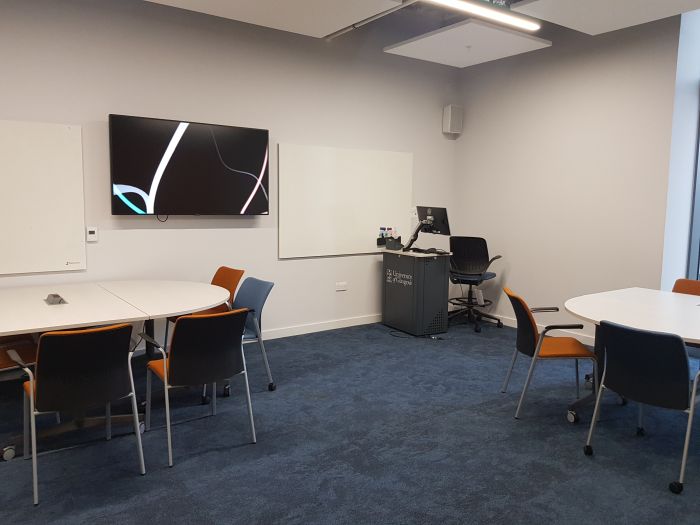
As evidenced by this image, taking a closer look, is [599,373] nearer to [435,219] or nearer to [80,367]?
[435,219]

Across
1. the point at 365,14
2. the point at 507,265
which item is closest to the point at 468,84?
the point at 507,265

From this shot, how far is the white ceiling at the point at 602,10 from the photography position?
13.2 ft

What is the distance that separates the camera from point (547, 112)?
5.75 meters

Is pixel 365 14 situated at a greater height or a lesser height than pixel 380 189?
greater

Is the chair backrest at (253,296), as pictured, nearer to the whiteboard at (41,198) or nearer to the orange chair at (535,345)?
the whiteboard at (41,198)

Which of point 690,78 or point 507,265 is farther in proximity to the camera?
point 507,265

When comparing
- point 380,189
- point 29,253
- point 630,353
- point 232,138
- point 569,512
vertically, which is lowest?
point 569,512

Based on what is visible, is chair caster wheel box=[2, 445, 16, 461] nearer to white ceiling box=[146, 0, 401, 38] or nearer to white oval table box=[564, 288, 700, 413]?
white ceiling box=[146, 0, 401, 38]

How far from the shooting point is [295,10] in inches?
167

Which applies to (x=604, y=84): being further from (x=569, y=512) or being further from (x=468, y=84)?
(x=569, y=512)

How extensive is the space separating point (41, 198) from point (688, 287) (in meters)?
5.09

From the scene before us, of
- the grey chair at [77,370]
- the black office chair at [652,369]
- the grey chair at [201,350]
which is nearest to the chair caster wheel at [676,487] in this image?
the black office chair at [652,369]

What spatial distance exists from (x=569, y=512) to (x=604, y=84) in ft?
13.8

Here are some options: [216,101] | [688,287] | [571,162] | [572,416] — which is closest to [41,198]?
[216,101]
